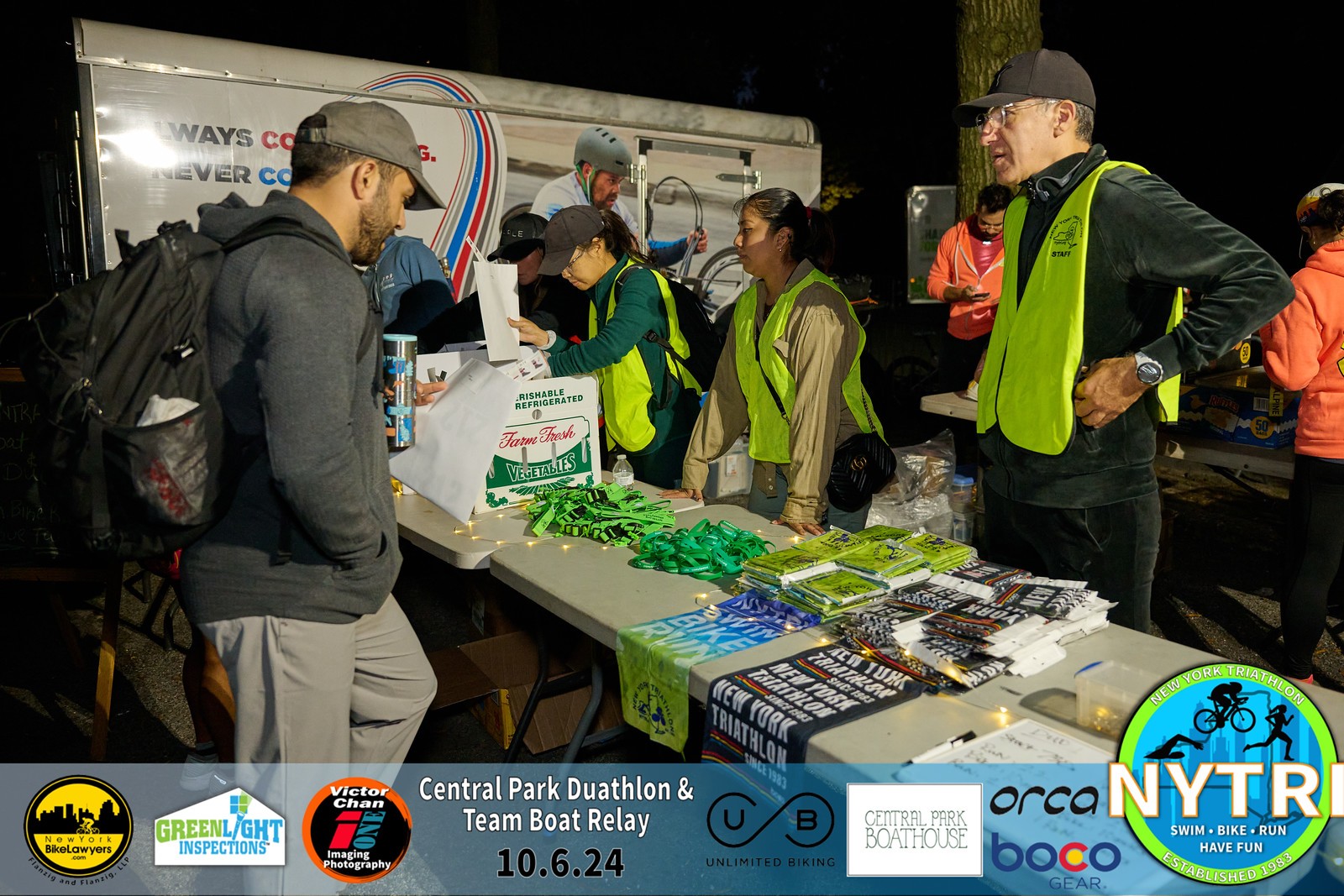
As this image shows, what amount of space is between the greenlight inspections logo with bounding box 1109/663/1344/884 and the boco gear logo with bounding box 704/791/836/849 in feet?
1.90

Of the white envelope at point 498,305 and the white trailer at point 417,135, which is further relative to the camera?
the white trailer at point 417,135

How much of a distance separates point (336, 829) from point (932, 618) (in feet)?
4.69

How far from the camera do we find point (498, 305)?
10.1ft

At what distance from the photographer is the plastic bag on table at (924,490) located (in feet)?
14.6

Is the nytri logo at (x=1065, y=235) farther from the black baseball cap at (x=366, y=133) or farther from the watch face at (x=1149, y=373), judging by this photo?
the black baseball cap at (x=366, y=133)

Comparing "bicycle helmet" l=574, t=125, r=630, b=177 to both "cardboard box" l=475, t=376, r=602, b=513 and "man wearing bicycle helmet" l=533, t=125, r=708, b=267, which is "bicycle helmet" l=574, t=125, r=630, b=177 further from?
"cardboard box" l=475, t=376, r=602, b=513

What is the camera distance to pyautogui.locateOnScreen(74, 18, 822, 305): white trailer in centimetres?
423

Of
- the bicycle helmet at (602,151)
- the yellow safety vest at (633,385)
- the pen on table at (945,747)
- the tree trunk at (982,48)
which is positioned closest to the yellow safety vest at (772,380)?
the yellow safety vest at (633,385)

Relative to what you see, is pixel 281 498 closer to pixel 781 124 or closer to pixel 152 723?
pixel 152 723

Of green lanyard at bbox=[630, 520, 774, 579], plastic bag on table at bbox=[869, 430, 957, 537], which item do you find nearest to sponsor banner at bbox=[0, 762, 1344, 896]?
green lanyard at bbox=[630, 520, 774, 579]

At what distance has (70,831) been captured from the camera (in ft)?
8.50

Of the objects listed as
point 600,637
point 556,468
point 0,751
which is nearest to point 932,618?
point 600,637

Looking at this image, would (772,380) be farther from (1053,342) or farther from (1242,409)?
(1242,409)

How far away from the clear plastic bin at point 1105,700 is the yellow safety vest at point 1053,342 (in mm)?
682
